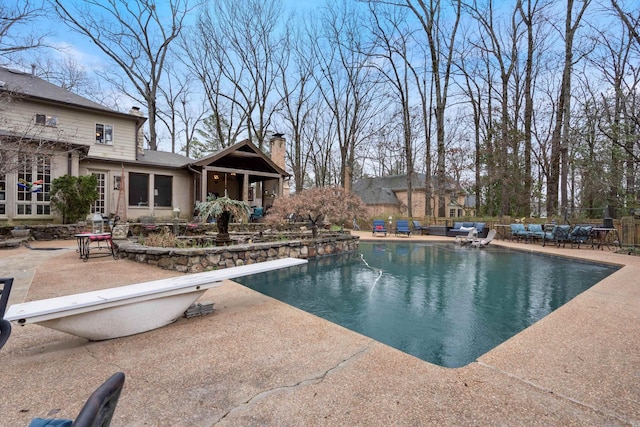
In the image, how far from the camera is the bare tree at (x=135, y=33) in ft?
62.1

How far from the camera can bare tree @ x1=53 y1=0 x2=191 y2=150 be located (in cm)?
1892

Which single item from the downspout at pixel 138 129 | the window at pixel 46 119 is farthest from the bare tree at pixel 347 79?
the window at pixel 46 119

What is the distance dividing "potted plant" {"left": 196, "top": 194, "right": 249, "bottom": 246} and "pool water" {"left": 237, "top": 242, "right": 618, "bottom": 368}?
1.61 meters

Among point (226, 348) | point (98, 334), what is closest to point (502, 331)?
point (226, 348)

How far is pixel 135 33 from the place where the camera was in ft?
67.9

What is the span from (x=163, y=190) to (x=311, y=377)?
15876 mm

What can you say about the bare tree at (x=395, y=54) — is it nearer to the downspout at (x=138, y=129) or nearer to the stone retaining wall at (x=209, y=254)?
the stone retaining wall at (x=209, y=254)

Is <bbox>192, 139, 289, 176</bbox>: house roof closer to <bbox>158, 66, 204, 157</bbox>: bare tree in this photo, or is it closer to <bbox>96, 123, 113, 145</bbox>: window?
<bbox>96, 123, 113, 145</bbox>: window

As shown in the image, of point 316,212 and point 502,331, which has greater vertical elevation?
point 316,212

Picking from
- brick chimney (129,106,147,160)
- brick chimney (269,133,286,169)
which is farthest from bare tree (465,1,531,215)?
brick chimney (129,106,147,160)

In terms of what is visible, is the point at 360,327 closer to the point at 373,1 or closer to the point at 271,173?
the point at 271,173

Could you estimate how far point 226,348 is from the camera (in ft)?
9.95

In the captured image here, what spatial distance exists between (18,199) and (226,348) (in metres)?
12.6

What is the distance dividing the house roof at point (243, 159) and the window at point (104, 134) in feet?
13.3
